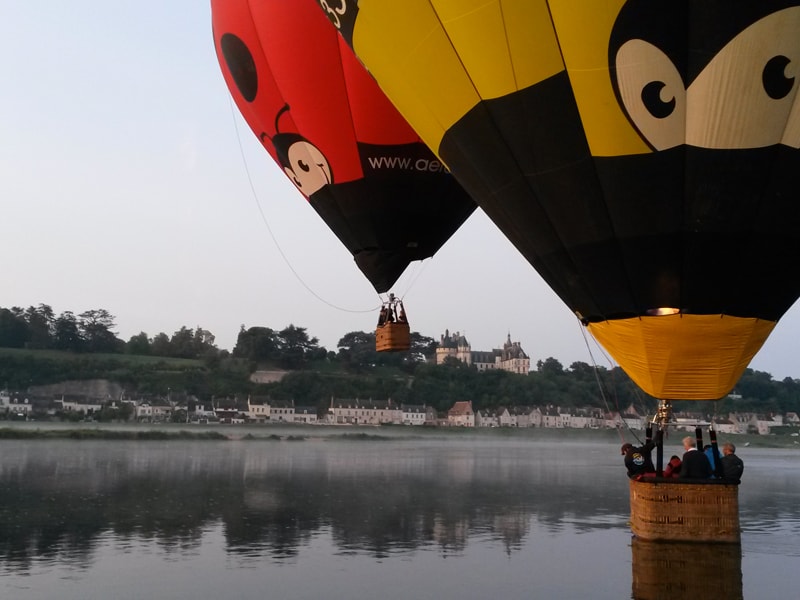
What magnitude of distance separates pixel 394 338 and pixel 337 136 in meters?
1.86

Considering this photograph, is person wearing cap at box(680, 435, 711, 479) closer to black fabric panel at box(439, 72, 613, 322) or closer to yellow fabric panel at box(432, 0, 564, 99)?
black fabric panel at box(439, 72, 613, 322)

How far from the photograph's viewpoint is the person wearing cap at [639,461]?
22.5ft

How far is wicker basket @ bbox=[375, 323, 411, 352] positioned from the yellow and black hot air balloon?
348cm

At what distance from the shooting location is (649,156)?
488cm

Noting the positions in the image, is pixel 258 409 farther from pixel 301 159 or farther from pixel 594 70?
pixel 594 70

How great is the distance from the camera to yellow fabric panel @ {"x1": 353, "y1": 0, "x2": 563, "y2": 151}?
16.5ft

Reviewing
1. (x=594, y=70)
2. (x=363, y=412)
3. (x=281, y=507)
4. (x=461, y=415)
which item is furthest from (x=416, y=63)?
(x=363, y=412)

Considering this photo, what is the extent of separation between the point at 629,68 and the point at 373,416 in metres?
58.2

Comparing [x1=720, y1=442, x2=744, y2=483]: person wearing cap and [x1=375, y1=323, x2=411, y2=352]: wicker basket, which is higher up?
[x1=375, y1=323, x2=411, y2=352]: wicker basket

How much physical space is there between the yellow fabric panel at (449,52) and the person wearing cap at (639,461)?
8.55 ft

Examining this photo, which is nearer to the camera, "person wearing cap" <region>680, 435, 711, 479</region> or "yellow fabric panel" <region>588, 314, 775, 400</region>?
"yellow fabric panel" <region>588, 314, 775, 400</region>

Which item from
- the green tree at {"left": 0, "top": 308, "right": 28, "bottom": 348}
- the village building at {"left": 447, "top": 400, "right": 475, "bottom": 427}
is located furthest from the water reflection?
the green tree at {"left": 0, "top": 308, "right": 28, "bottom": 348}

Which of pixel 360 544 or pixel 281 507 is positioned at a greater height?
pixel 281 507

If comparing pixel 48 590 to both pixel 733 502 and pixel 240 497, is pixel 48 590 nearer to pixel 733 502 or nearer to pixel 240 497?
pixel 733 502
